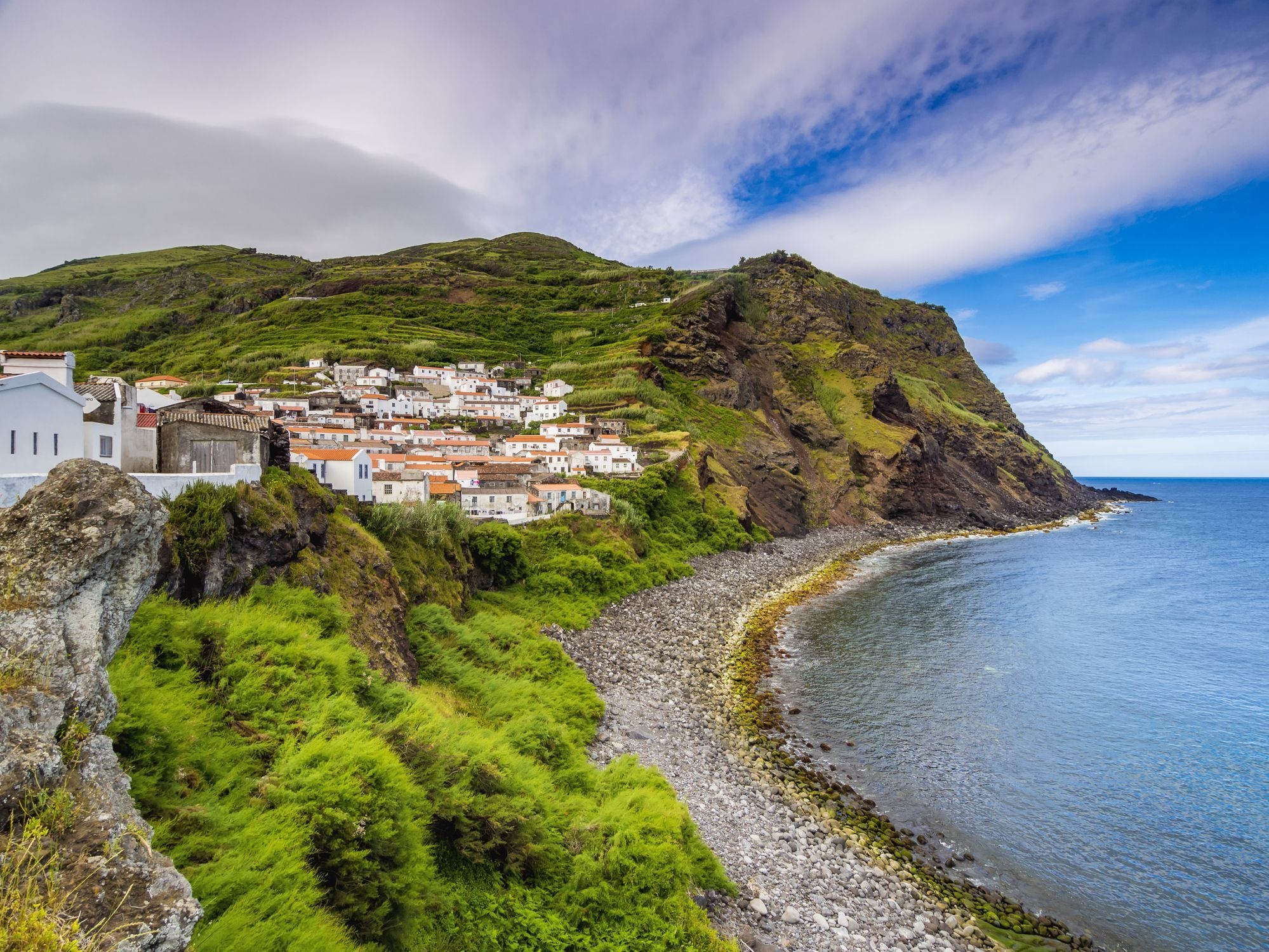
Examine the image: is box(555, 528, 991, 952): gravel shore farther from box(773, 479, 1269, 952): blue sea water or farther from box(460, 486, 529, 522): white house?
box(460, 486, 529, 522): white house

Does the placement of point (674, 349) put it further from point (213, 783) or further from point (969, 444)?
point (213, 783)

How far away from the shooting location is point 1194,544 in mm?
76625

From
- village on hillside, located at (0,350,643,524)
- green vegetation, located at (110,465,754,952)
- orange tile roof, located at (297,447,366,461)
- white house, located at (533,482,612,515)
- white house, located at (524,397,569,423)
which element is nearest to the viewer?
green vegetation, located at (110,465,754,952)

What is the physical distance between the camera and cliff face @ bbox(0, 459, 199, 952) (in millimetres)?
4270

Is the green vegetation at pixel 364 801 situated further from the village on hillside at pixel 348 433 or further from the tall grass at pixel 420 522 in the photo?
the tall grass at pixel 420 522

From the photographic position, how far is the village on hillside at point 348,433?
13508 millimetres

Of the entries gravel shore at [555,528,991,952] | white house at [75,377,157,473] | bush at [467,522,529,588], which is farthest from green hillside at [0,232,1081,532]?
white house at [75,377,157,473]

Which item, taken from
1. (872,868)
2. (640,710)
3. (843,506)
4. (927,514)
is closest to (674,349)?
(843,506)

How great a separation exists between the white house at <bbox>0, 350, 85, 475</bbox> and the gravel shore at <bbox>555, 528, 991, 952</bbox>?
53.5 ft

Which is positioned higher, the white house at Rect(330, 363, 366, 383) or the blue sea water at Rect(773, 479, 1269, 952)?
the white house at Rect(330, 363, 366, 383)

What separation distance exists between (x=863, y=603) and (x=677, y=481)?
68.4 ft

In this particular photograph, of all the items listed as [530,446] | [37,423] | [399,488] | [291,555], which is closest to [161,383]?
[530,446]

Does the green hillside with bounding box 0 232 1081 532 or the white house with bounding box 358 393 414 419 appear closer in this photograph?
the white house with bounding box 358 393 414 419

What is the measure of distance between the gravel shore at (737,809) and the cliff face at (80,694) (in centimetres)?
1188
